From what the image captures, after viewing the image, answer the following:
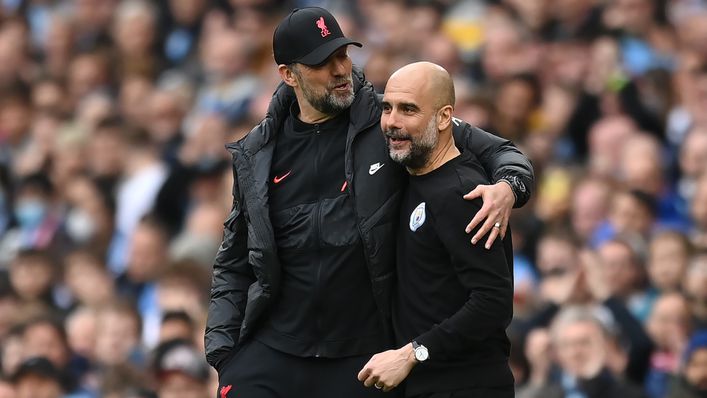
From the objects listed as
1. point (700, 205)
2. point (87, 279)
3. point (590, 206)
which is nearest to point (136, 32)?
point (87, 279)

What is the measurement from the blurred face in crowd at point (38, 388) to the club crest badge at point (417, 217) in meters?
4.66

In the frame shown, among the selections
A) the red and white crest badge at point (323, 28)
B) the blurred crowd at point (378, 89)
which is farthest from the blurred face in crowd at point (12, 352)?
the red and white crest badge at point (323, 28)

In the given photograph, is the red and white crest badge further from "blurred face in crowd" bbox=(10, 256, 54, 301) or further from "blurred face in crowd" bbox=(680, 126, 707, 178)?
"blurred face in crowd" bbox=(10, 256, 54, 301)

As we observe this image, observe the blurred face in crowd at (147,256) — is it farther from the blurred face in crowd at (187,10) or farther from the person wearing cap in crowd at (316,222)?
the person wearing cap in crowd at (316,222)

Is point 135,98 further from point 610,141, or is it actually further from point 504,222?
point 504,222

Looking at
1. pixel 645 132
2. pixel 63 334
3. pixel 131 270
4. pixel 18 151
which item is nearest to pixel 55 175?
pixel 18 151

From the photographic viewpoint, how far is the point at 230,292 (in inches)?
270

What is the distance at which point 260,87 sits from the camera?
45.4 feet

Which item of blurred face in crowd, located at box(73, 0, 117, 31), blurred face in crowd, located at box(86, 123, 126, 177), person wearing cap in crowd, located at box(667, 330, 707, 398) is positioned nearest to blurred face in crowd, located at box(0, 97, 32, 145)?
blurred face in crowd, located at box(73, 0, 117, 31)

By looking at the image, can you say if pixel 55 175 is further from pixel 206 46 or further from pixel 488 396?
pixel 488 396

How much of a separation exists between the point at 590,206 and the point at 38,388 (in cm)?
360

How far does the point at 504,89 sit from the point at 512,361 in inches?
130

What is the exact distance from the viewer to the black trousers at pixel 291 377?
652 centimetres

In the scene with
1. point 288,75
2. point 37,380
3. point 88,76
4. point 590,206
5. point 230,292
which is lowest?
point 590,206
